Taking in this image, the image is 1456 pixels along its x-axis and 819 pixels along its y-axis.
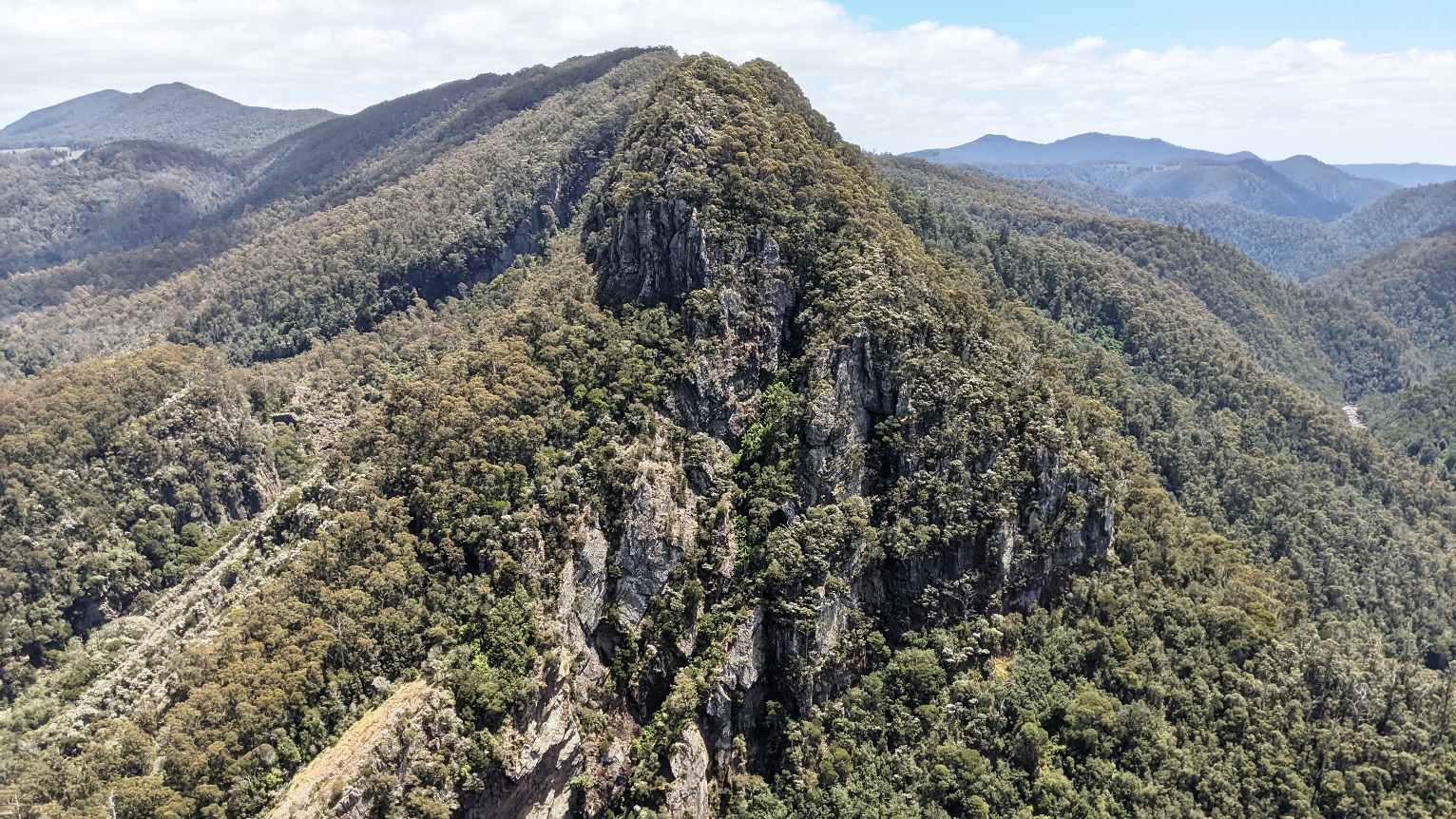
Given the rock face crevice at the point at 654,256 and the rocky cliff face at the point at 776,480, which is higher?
the rock face crevice at the point at 654,256

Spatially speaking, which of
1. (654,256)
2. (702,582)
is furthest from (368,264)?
(702,582)

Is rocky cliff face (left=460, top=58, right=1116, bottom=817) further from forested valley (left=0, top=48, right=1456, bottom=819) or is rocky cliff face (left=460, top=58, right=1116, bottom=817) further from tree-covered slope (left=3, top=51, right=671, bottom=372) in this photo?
tree-covered slope (left=3, top=51, right=671, bottom=372)

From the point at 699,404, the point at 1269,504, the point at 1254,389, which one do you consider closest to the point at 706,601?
the point at 699,404

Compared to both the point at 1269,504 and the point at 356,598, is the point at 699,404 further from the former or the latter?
the point at 1269,504

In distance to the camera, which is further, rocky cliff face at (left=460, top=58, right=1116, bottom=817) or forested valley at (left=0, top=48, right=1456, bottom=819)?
rocky cliff face at (left=460, top=58, right=1116, bottom=817)

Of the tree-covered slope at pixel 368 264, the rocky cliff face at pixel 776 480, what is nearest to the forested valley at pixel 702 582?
the rocky cliff face at pixel 776 480

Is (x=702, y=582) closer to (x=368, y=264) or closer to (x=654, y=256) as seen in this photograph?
(x=654, y=256)

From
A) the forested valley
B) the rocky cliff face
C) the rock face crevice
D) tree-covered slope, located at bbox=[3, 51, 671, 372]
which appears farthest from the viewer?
tree-covered slope, located at bbox=[3, 51, 671, 372]

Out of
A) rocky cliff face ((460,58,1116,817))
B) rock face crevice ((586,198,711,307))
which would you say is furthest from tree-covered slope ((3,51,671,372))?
rock face crevice ((586,198,711,307))

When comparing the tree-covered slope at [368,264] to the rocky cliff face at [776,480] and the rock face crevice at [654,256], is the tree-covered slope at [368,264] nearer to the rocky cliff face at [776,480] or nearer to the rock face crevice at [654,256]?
the rocky cliff face at [776,480]
